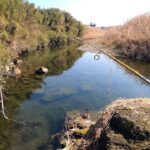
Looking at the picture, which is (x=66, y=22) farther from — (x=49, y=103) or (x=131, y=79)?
(x=49, y=103)

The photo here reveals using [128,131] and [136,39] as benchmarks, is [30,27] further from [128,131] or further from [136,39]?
[128,131]

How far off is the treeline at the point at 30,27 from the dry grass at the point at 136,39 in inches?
711

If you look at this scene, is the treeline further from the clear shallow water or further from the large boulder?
the large boulder

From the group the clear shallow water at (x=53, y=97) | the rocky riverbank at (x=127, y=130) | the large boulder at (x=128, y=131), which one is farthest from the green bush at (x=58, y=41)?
the large boulder at (x=128, y=131)

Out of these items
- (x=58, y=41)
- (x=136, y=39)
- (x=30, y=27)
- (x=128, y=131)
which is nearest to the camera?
(x=128, y=131)

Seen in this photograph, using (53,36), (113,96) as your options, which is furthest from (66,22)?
(113,96)

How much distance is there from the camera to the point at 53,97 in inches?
1198

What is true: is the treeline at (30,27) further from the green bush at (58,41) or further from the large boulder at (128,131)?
the large boulder at (128,131)

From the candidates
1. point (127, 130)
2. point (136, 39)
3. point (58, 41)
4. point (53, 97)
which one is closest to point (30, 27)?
point (58, 41)

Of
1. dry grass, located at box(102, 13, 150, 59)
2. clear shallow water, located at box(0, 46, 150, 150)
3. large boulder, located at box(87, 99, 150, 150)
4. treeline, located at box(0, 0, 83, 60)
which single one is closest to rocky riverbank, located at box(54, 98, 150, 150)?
large boulder, located at box(87, 99, 150, 150)

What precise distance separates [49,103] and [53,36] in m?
77.4

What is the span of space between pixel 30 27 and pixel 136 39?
3279cm

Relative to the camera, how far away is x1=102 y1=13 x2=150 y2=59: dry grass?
176 ft

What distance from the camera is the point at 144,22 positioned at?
65.8m
